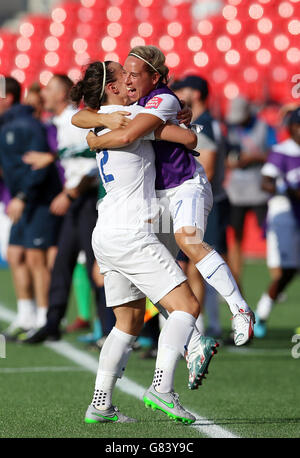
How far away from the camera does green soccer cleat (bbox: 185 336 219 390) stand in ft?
15.8

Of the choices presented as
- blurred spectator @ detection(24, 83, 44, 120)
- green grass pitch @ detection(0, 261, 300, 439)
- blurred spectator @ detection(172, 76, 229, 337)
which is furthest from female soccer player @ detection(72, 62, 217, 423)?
blurred spectator @ detection(24, 83, 44, 120)

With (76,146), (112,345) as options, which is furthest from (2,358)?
(112,345)

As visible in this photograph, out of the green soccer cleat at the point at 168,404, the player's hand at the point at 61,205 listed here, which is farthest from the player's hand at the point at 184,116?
the player's hand at the point at 61,205

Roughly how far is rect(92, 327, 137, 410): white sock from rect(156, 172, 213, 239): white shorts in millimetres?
638

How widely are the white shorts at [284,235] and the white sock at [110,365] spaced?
4.21 meters

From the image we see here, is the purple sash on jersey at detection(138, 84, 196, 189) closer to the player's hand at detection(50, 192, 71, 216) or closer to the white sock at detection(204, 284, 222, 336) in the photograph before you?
the player's hand at detection(50, 192, 71, 216)

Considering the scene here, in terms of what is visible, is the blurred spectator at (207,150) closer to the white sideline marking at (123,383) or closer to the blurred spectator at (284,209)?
the blurred spectator at (284,209)

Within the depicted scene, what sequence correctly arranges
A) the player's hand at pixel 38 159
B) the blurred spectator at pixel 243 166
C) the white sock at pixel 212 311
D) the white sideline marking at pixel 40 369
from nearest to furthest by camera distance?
the white sideline marking at pixel 40 369, the player's hand at pixel 38 159, the white sock at pixel 212 311, the blurred spectator at pixel 243 166

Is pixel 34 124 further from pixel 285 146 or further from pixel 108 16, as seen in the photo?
pixel 108 16

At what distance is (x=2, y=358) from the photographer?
785 cm

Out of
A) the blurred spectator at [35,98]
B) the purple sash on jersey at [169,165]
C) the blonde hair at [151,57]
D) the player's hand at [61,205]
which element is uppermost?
the blonde hair at [151,57]

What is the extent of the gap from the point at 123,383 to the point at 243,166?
5.57m

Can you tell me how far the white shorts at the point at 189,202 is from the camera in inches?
197

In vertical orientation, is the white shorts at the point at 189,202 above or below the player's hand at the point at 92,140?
below
